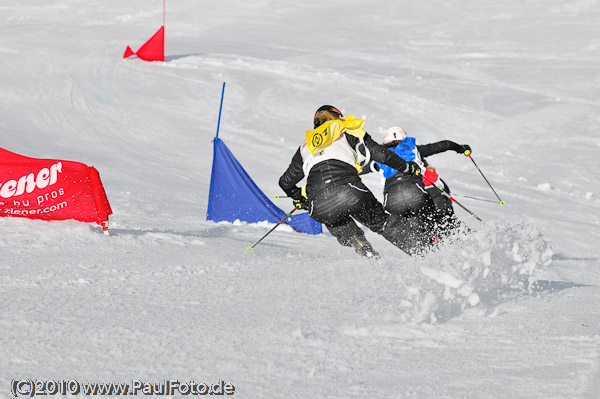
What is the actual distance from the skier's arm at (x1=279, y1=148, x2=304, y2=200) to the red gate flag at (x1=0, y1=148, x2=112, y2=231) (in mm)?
1415

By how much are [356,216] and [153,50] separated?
13278 mm

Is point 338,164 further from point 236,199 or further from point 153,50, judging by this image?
point 153,50

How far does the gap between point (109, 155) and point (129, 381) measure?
875 centimetres

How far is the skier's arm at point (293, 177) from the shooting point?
18.5 feet

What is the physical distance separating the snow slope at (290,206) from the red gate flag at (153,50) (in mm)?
259

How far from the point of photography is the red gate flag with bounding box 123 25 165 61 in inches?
694

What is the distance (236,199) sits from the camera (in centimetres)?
833

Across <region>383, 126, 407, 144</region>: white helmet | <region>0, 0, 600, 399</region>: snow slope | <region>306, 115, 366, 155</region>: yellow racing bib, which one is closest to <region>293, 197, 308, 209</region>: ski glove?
<region>0, 0, 600, 399</region>: snow slope

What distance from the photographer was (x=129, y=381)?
2.81 m

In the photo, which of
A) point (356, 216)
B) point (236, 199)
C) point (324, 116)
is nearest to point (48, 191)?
point (324, 116)

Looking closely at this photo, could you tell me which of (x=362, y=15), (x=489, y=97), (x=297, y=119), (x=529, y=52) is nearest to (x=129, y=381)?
(x=297, y=119)

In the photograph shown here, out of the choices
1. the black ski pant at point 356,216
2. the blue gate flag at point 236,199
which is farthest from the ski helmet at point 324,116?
the blue gate flag at point 236,199

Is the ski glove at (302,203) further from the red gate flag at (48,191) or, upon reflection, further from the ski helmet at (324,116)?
the red gate flag at (48,191)

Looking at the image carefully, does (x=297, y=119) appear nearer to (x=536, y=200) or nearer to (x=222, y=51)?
(x=536, y=200)
